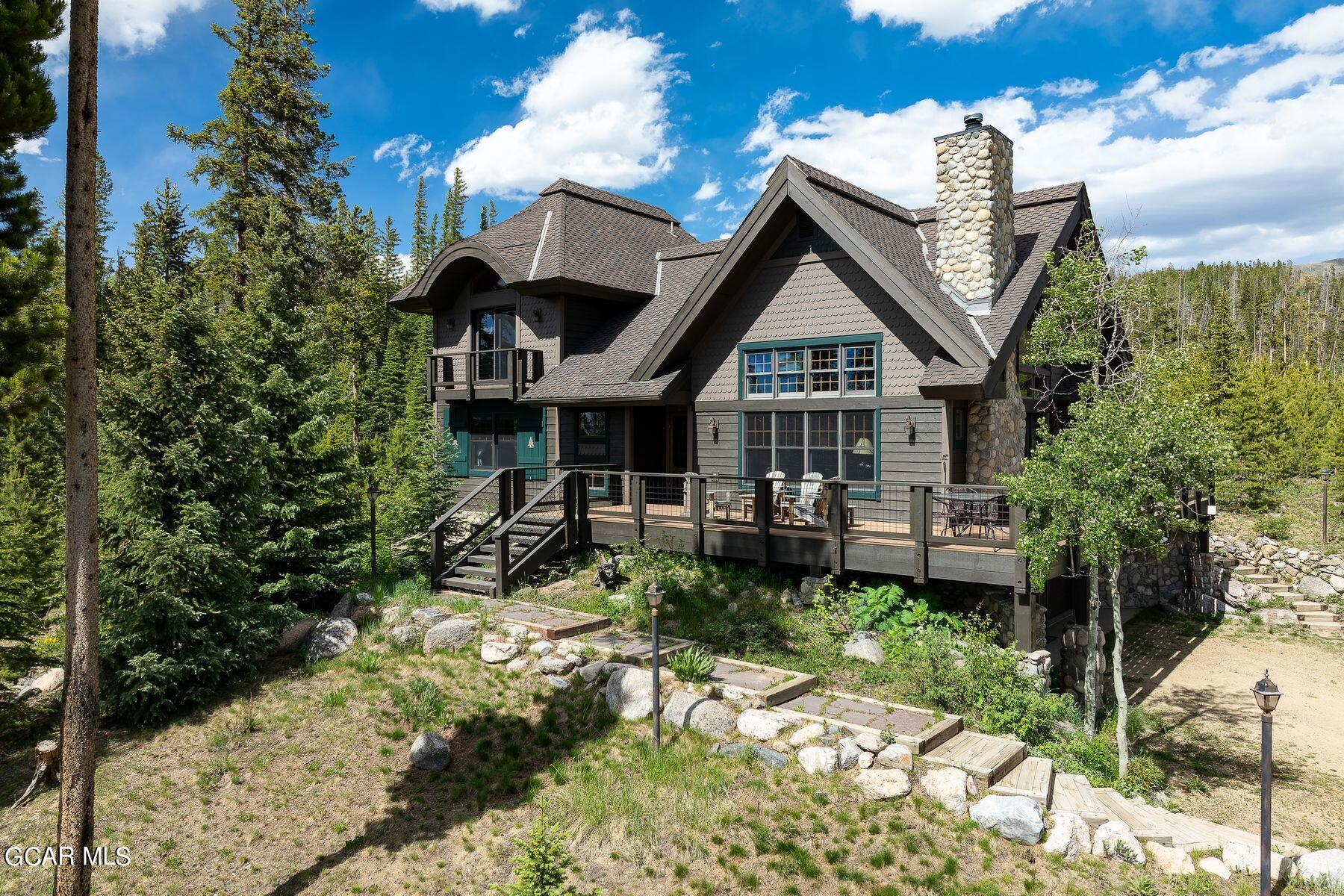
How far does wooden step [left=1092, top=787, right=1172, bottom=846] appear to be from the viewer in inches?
296

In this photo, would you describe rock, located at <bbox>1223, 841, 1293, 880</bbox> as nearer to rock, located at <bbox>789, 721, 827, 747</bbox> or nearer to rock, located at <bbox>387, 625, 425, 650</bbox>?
rock, located at <bbox>789, 721, 827, 747</bbox>

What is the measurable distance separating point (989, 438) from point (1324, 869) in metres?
8.13

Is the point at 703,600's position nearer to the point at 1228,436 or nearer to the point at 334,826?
the point at 334,826

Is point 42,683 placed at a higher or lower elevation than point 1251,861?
higher

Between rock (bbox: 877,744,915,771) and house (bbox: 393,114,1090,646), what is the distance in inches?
148

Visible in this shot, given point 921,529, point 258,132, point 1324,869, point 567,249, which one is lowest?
point 1324,869

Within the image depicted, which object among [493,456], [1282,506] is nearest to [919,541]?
[493,456]

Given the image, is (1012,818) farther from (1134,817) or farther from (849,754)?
(1134,817)

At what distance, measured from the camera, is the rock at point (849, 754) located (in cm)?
819

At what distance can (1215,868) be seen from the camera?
7.16m

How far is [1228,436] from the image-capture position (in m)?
9.51

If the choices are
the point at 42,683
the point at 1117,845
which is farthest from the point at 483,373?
the point at 1117,845

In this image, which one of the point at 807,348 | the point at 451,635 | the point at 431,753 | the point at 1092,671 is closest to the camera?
the point at 431,753

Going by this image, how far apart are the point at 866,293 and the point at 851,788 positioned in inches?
379
